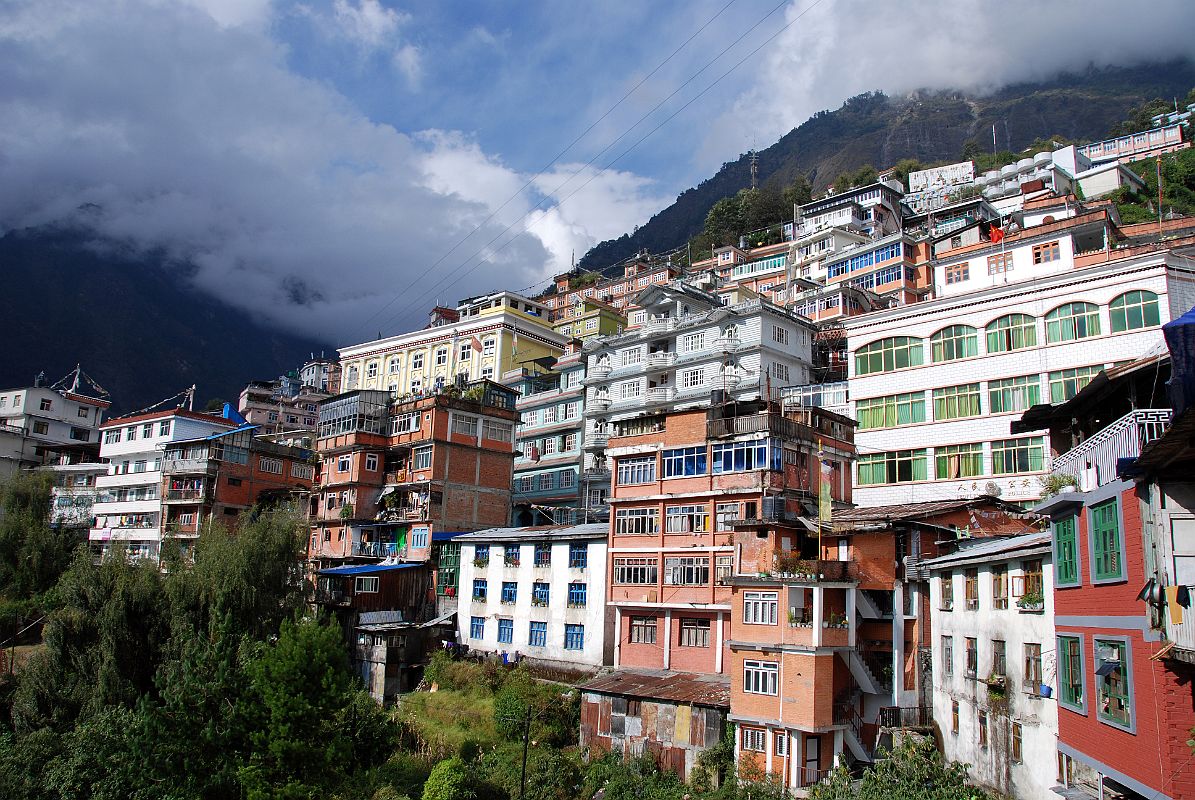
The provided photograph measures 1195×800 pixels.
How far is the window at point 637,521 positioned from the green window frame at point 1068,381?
53.5 feet

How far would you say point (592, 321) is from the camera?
→ 281 ft

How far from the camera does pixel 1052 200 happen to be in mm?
61781

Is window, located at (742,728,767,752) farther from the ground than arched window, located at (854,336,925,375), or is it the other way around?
arched window, located at (854,336,925,375)

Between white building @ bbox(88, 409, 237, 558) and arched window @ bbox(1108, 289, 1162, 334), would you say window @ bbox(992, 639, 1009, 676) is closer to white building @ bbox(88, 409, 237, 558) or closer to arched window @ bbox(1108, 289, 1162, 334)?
arched window @ bbox(1108, 289, 1162, 334)

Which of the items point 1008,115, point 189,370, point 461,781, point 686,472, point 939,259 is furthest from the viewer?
point 1008,115

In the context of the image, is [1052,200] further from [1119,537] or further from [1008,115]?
[1008,115]

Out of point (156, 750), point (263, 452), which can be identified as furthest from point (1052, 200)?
point (156, 750)

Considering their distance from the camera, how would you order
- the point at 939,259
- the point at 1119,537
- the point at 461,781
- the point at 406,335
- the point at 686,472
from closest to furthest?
Answer: the point at 1119,537 < the point at 461,781 < the point at 686,472 < the point at 939,259 < the point at 406,335

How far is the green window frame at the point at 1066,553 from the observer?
56.5 ft

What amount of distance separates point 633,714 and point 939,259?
89.0ft

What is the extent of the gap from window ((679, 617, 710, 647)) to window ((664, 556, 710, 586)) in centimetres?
141

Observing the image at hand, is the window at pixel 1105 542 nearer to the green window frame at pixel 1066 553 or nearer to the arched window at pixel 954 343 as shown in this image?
the green window frame at pixel 1066 553

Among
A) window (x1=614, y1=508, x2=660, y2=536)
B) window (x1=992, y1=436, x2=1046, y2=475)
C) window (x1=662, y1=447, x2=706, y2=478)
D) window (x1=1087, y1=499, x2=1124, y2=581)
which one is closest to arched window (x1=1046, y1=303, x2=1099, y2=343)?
window (x1=992, y1=436, x2=1046, y2=475)

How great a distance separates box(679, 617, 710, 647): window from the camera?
107 ft
